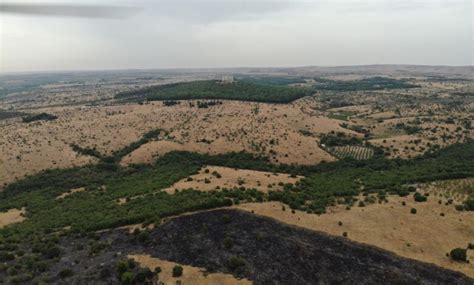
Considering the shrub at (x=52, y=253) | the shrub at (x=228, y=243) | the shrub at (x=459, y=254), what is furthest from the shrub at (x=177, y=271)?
the shrub at (x=459, y=254)

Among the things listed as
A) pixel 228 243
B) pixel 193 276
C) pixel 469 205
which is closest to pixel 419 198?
pixel 469 205

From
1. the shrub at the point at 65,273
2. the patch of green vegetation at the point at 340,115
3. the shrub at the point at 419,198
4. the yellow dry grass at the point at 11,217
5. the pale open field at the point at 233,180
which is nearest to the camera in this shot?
the shrub at the point at 65,273

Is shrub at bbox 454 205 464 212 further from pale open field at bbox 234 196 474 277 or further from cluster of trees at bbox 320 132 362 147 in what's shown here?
cluster of trees at bbox 320 132 362 147

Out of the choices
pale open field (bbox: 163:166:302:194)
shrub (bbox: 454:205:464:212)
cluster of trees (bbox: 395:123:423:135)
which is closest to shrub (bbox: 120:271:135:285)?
pale open field (bbox: 163:166:302:194)

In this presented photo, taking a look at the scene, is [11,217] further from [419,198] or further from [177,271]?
[419,198]

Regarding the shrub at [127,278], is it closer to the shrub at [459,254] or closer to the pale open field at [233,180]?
the pale open field at [233,180]
